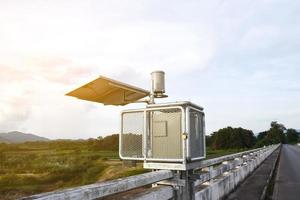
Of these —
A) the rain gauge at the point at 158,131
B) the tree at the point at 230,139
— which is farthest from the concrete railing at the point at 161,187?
the tree at the point at 230,139

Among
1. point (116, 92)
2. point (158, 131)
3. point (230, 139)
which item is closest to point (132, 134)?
point (158, 131)

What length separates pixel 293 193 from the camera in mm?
11828

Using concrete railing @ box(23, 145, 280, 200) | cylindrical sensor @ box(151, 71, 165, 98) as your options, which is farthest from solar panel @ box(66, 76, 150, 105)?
concrete railing @ box(23, 145, 280, 200)

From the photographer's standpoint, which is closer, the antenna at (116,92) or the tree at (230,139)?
the antenna at (116,92)

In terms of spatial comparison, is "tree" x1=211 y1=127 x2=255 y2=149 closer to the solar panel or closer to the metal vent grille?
the solar panel

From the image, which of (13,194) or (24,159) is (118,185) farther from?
(24,159)

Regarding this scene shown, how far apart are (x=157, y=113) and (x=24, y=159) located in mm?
110375

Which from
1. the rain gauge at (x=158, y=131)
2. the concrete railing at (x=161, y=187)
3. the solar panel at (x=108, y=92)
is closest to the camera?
the concrete railing at (x=161, y=187)

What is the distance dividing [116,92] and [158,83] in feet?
2.70

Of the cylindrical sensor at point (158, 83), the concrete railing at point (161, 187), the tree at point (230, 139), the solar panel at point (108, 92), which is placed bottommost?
the concrete railing at point (161, 187)

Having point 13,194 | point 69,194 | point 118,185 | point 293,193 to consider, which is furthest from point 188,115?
point 13,194

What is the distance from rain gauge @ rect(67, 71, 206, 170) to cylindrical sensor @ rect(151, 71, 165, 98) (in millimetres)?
467

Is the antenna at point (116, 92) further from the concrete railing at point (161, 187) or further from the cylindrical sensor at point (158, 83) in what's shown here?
the concrete railing at point (161, 187)

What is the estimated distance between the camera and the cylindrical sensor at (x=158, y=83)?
6871 millimetres
